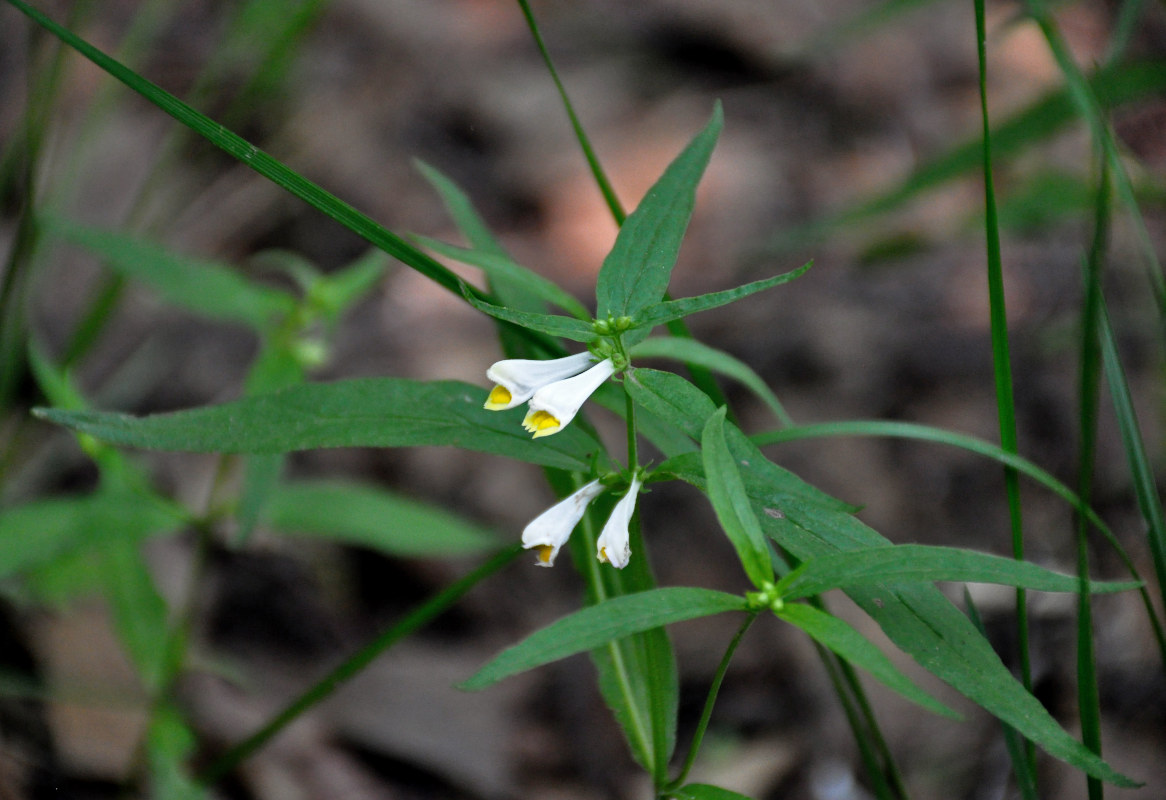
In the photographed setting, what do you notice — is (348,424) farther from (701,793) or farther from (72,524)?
(72,524)

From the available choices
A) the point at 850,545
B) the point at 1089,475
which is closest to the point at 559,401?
the point at 850,545

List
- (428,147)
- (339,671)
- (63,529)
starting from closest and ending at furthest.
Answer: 1. (339,671)
2. (63,529)
3. (428,147)

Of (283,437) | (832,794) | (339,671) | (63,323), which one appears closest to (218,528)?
(63,323)

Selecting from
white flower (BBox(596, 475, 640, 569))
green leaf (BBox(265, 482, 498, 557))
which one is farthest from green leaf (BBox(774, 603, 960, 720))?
green leaf (BBox(265, 482, 498, 557))

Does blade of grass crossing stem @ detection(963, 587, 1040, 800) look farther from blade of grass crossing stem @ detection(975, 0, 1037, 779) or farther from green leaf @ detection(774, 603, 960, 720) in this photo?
green leaf @ detection(774, 603, 960, 720)

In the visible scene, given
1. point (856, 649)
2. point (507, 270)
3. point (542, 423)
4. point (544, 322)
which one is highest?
point (507, 270)

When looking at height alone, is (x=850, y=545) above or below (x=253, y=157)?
below

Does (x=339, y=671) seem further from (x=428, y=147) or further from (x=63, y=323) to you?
(x=428, y=147)
